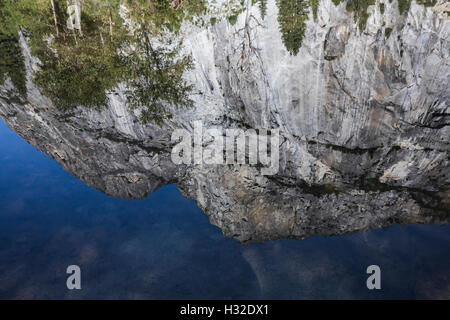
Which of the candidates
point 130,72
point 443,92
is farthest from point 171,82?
point 443,92

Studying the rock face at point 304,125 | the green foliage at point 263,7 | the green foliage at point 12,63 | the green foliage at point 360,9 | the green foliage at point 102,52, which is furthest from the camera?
the green foliage at point 12,63

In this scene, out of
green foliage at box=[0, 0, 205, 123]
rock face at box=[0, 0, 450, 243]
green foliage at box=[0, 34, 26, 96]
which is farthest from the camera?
green foliage at box=[0, 34, 26, 96]

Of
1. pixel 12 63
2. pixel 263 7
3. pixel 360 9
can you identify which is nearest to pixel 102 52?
pixel 12 63

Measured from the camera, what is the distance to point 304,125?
11.7 m

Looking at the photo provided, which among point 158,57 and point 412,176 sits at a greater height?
point 158,57

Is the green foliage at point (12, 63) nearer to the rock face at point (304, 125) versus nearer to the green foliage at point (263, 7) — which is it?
the rock face at point (304, 125)

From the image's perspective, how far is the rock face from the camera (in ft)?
29.9

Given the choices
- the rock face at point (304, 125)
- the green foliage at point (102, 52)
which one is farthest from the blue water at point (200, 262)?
the green foliage at point (102, 52)

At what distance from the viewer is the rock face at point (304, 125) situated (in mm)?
9117

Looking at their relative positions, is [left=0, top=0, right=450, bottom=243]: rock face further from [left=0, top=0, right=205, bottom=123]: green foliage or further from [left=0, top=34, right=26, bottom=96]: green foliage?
[left=0, top=0, right=205, bottom=123]: green foliage

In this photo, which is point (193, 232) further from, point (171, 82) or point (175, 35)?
point (175, 35)

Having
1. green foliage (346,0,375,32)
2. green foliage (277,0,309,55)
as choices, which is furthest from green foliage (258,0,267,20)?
green foliage (346,0,375,32)

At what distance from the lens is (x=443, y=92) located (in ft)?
30.4

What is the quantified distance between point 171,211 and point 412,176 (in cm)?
1471
